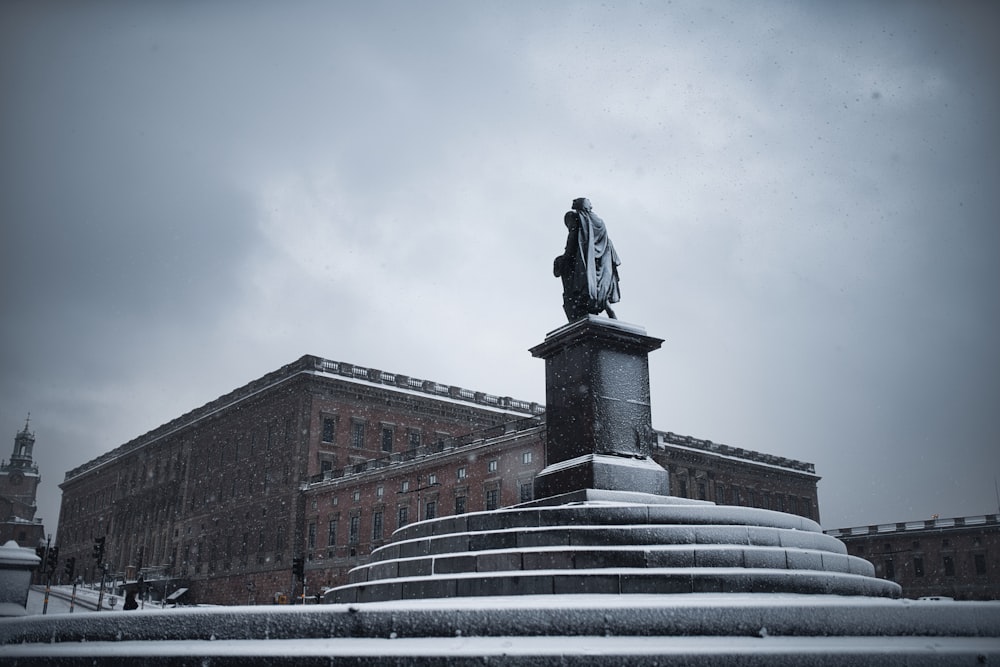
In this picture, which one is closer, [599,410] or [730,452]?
[599,410]

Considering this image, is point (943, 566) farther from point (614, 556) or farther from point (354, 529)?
point (614, 556)

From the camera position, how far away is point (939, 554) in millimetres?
59906

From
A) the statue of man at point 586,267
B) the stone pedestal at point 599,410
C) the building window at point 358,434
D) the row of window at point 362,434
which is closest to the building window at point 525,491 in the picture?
the row of window at point 362,434

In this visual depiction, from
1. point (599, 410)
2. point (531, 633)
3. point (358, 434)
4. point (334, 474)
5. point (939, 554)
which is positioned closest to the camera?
point (531, 633)

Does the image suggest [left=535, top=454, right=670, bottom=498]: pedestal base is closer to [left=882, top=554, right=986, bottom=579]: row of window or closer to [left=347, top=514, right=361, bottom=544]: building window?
[left=347, top=514, right=361, bottom=544]: building window

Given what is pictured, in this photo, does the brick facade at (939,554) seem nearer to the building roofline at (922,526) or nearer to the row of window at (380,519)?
the building roofline at (922,526)

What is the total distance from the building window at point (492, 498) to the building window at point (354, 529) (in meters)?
9.80

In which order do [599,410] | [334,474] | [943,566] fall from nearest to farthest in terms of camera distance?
1. [599,410]
2. [334,474]
3. [943,566]

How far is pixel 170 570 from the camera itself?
6344 cm

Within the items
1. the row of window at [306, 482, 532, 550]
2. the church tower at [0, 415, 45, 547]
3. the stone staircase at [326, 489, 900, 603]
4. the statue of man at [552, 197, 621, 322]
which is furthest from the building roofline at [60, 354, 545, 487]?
the church tower at [0, 415, 45, 547]

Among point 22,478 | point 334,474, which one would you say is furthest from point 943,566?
point 22,478

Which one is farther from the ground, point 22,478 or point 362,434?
point 22,478

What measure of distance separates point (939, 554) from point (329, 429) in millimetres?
44362

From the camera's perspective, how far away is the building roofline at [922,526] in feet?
Answer: 192
